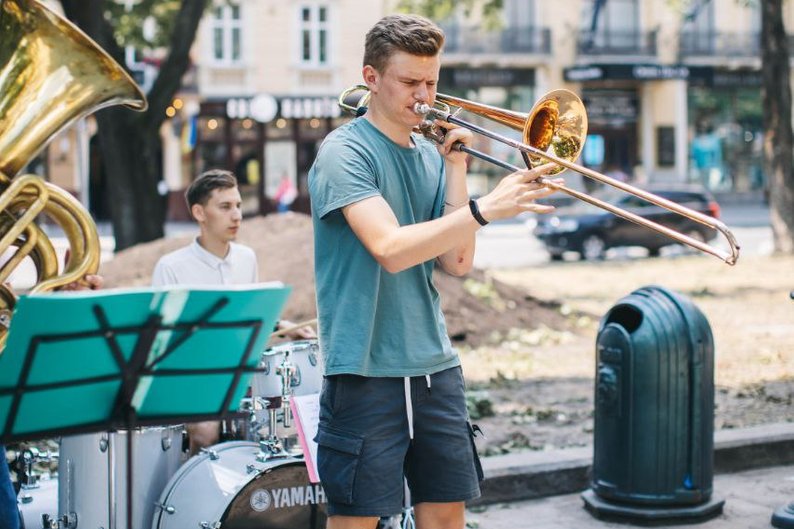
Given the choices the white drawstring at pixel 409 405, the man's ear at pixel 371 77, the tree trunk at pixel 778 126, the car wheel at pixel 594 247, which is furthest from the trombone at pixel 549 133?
the car wheel at pixel 594 247

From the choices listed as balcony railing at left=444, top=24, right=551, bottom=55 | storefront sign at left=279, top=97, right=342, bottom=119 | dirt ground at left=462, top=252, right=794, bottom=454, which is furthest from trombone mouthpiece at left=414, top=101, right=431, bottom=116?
balcony railing at left=444, top=24, right=551, bottom=55

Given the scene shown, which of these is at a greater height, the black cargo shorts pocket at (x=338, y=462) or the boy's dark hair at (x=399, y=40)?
the boy's dark hair at (x=399, y=40)

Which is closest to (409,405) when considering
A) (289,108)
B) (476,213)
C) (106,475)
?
(476,213)

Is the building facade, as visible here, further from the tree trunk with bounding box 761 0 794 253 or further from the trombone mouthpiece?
the trombone mouthpiece

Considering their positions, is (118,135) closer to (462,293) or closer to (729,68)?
(462,293)

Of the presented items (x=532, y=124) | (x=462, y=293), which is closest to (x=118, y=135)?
(x=462, y=293)

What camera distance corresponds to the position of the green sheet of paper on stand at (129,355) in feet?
8.67

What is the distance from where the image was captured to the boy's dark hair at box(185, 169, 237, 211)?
18.1 ft

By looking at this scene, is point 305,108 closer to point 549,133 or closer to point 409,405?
point 549,133

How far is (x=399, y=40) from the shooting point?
10.5 feet

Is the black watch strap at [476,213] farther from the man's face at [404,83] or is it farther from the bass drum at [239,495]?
the bass drum at [239,495]

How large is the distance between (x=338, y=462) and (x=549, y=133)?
1.16 m

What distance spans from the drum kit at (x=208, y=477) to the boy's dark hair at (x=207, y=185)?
1244mm

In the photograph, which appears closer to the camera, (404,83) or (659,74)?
(404,83)
